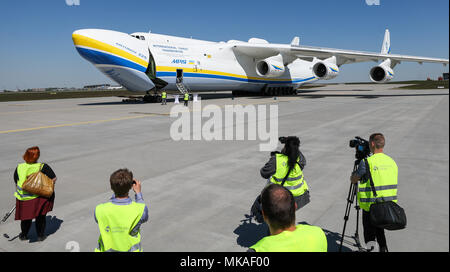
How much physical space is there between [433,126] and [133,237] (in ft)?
41.3

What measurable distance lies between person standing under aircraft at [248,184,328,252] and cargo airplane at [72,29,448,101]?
21591mm

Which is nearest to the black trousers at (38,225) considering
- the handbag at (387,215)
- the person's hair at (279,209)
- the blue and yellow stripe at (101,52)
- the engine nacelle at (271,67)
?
the person's hair at (279,209)

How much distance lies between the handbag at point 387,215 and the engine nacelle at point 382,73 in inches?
1112

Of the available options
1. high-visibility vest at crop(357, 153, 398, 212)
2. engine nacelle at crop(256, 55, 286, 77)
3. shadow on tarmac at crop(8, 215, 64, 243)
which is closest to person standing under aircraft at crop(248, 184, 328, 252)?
high-visibility vest at crop(357, 153, 398, 212)

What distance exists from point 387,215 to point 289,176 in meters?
1.08

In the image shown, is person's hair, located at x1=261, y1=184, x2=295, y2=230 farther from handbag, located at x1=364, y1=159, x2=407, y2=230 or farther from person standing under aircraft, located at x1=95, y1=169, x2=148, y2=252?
handbag, located at x1=364, y1=159, x2=407, y2=230

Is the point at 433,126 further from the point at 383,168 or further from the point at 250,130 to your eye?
the point at 383,168

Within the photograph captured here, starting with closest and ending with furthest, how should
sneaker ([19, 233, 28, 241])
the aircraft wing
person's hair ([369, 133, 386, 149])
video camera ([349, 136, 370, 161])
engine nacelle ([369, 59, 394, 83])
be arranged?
person's hair ([369, 133, 386, 149]) < video camera ([349, 136, 370, 161]) < sneaker ([19, 233, 28, 241]) < the aircraft wing < engine nacelle ([369, 59, 394, 83])

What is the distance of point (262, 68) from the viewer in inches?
1224

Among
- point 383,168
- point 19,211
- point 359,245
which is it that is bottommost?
point 359,245

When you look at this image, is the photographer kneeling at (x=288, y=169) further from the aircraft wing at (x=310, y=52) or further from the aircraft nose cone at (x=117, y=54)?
the aircraft wing at (x=310, y=52)

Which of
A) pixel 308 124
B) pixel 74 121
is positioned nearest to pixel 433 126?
pixel 308 124

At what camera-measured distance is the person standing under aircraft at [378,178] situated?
10.5 ft

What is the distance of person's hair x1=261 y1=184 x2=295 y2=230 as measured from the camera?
204 centimetres
